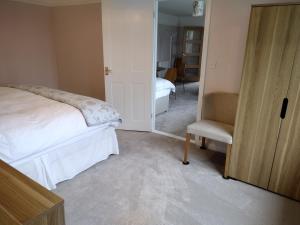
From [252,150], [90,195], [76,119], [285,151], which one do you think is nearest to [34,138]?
[76,119]

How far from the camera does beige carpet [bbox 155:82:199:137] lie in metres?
3.94

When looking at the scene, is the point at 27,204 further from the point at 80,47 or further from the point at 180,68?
the point at 180,68

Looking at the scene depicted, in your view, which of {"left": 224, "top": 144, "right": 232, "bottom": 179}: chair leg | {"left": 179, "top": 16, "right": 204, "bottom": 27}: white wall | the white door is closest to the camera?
{"left": 224, "top": 144, "right": 232, "bottom": 179}: chair leg

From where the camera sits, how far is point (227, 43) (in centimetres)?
278

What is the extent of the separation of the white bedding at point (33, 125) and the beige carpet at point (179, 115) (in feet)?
5.97

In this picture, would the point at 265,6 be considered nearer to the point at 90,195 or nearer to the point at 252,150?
the point at 252,150

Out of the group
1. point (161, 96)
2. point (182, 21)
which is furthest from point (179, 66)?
point (161, 96)

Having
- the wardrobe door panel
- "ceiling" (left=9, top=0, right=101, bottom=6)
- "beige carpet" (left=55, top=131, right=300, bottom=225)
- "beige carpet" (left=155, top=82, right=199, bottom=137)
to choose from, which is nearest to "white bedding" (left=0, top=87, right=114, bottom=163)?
"beige carpet" (left=55, top=131, right=300, bottom=225)

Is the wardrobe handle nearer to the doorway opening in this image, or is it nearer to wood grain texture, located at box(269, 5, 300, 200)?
wood grain texture, located at box(269, 5, 300, 200)

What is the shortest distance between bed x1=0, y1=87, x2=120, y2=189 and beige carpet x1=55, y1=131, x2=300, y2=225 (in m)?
0.17

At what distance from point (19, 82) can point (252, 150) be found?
4425 mm

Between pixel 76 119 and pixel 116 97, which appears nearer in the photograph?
pixel 76 119

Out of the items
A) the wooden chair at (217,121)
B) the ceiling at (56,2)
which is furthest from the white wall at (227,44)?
the ceiling at (56,2)

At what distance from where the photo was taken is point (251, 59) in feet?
6.97
